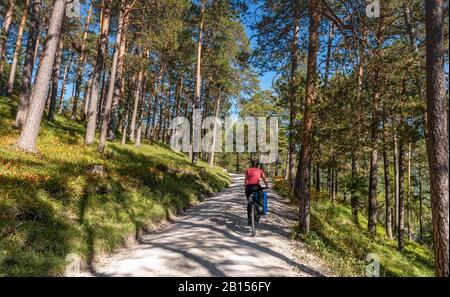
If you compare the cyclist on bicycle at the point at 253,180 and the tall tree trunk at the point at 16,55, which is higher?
the tall tree trunk at the point at 16,55

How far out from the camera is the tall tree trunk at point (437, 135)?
18.1ft

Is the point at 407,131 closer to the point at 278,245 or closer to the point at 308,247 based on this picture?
the point at 308,247

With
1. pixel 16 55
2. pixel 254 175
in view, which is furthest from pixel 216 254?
pixel 16 55

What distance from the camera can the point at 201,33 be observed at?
23609mm

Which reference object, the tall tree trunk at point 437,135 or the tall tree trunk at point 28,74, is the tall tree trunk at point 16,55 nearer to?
the tall tree trunk at point 28,74

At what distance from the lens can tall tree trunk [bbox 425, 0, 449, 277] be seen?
550 cm

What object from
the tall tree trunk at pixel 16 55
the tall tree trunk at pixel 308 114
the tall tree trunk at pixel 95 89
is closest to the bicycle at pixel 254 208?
the tall tree trunk at pixel 308 114

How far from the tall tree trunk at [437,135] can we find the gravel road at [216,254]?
231 cm

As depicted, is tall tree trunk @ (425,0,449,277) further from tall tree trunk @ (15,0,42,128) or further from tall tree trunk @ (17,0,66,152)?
tall tree trunk @ (15,0,42,128)

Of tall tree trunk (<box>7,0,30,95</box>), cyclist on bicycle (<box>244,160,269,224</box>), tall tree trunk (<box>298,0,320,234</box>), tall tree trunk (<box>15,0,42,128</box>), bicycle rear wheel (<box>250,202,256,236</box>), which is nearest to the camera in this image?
bicycle rear wheel (<box>250,202,256,236</box>)

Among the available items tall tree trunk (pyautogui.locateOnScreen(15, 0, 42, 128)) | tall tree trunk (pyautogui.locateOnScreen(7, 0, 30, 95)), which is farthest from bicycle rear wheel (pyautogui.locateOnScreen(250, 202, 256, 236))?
tall tree trunk (pyautogui.locateOnScreen(7, 0, 30, 95))

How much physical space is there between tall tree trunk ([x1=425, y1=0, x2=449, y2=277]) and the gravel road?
2.31 m
